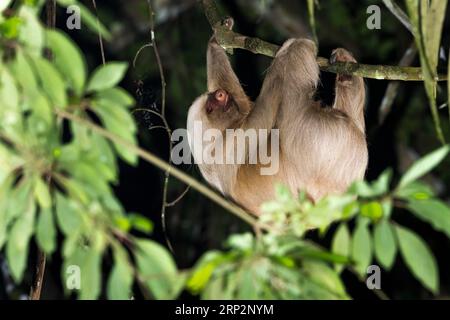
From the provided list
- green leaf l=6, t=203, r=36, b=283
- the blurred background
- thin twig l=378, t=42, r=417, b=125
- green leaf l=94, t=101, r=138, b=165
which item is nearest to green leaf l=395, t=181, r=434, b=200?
green leaf l=94, t=101, r=138, b=165

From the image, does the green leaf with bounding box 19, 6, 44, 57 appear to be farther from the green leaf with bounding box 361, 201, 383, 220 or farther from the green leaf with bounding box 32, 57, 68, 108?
the green leaf with bounding box 361, 201, 383, 220

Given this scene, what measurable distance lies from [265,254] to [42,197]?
0.72 metres

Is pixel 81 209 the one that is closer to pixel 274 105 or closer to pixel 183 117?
pixel 274 105

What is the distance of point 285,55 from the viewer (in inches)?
221

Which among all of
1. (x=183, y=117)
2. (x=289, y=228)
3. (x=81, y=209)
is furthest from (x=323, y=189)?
(x=183, y=117)

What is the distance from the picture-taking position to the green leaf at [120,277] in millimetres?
2256

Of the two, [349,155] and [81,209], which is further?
[349,155]

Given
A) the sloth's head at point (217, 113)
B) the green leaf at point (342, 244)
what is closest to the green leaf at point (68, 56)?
the green leaf at point (342, 244)

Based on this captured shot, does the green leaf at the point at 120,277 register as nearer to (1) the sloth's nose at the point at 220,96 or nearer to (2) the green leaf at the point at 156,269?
(2) the green leaf at the point at 156,269

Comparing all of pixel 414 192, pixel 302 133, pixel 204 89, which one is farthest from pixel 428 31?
pixel 204 89

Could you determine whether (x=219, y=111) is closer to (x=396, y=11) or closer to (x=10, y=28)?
(x=396, y=11)

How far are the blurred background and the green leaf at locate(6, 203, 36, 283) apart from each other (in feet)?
23.4

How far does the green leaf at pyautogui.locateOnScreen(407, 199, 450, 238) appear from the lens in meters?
2.28

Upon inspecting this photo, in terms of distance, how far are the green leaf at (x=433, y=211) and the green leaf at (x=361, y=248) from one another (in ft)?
0.57
